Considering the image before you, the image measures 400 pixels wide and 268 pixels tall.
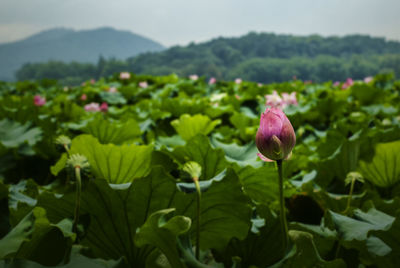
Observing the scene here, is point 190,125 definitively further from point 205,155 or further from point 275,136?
point 275,136

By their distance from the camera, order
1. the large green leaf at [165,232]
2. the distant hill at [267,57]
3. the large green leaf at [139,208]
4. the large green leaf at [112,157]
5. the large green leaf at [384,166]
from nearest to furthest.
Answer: the large green leaf at [165,232] < the large green leaf at [139,208] < the large green leaf at [112,157] < the large green leaf at [384,166] < the distant hill at [267,57]

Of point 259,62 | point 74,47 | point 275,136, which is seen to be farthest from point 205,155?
point 74,47

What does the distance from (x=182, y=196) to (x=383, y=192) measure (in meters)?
0.69

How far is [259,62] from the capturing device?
29828 mm

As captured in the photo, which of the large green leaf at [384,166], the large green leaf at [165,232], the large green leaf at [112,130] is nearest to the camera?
the large green leaf at [165,232]

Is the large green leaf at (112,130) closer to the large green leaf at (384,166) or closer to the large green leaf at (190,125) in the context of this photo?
the large green leaf at (190,125)

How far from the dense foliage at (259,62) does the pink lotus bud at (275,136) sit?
22156 mm

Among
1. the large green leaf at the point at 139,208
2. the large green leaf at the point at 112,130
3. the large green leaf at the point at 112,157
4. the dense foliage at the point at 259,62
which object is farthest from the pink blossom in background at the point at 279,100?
the dense foliage at the point at 259,62

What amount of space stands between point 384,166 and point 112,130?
2.94 ft

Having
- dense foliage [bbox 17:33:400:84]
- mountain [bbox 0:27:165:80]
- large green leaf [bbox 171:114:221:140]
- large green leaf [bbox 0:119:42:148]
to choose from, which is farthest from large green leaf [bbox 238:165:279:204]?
mountain [bbox 0:27:165:80]

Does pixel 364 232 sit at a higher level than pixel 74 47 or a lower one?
higher

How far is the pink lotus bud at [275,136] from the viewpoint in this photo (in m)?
0.48

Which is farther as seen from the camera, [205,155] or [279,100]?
[279,100]

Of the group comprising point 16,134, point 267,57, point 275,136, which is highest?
point 275,136
